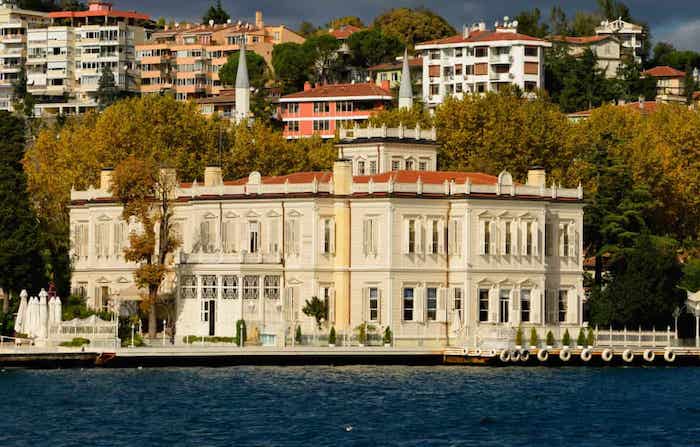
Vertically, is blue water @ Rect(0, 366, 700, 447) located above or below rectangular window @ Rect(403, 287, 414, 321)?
below

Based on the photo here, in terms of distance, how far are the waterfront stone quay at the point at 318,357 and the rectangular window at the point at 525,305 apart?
3.95 m

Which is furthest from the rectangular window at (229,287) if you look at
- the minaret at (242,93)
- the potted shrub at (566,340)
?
the minaret at (242,93)

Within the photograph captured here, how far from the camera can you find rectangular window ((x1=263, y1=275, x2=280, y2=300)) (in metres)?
90.9

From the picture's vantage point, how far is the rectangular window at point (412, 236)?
89.8 metres

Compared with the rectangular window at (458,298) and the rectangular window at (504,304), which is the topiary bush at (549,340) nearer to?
the rectangular window at (504,304)

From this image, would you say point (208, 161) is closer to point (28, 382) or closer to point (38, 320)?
point (38, 320)

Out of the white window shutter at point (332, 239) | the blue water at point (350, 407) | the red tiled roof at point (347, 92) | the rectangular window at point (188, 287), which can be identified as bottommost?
the blue water at point (350, 407)

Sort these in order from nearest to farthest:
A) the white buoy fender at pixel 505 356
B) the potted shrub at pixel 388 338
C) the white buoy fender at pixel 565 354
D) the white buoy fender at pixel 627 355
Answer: the white buoy fender at pixel 505 356
the white buoy fender at pixel 565 354
the white buoy fender at pixel 627 355
the potted shrub at pixel 388 338

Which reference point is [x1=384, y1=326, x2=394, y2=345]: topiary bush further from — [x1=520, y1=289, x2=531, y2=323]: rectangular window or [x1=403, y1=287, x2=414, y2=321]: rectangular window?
[x1=520, y1=289, x2=531, y2=323]: rectangular window

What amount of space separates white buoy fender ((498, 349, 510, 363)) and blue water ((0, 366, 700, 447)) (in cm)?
49

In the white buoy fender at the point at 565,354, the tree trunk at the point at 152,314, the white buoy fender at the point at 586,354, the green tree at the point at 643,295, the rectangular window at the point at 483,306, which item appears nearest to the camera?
the white buoy fender at the point at 565,354

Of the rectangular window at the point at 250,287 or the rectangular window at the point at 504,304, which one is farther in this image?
the rectangular window at the point at 504,304

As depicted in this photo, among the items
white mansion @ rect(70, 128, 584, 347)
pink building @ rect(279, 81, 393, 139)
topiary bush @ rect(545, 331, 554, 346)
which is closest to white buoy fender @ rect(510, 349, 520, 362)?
white mansion @ rect(70, 128, 584, 347)

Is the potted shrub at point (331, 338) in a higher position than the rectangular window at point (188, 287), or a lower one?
lower
